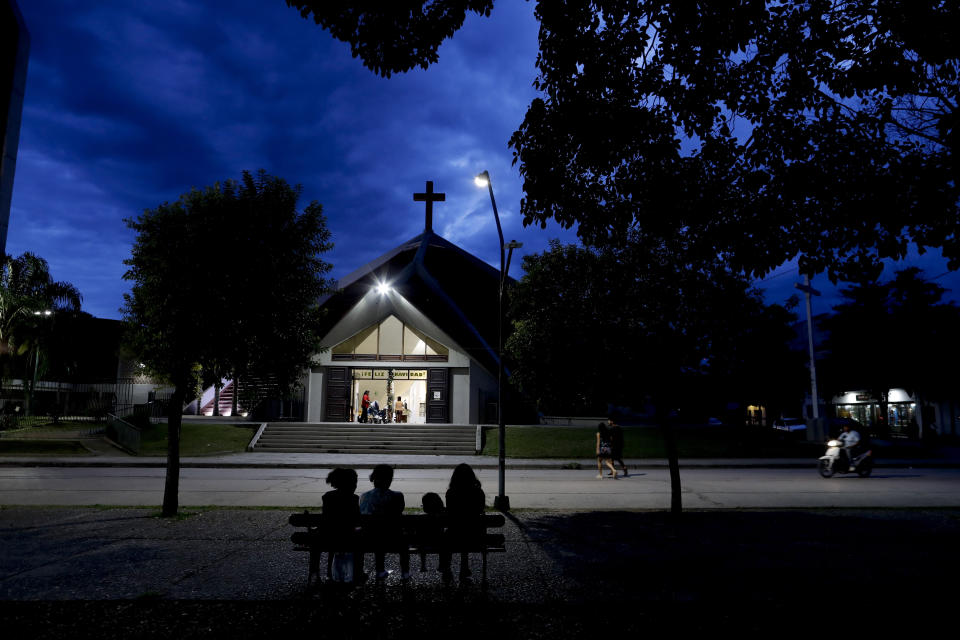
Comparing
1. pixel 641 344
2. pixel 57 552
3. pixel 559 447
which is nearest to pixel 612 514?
pixel 641 344

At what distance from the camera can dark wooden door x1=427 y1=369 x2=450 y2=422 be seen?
3129 centimetres

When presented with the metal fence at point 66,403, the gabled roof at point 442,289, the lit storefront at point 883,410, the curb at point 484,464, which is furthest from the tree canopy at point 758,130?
the lit storefront at point 883,410

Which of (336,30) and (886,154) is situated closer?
(336,30)

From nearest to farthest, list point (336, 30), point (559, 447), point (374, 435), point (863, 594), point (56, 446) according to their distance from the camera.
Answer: point (863, 594)
point (336, 30)
point (56, 446)
point (559, 447)
point (374, 435)

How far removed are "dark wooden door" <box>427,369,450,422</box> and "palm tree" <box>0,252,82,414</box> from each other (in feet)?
64.7

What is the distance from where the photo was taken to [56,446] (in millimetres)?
21688

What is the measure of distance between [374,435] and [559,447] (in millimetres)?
8590

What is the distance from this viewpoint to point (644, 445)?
2452cm

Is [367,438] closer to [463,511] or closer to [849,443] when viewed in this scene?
[849,443]

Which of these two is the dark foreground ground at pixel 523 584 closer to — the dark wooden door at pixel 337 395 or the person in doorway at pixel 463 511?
the person in doorway at pixel 463 511

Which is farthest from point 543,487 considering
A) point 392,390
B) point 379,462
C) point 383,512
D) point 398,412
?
point 392,390

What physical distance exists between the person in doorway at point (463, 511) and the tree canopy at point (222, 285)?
505 centimetres

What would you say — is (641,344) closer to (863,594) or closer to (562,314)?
(562,314)

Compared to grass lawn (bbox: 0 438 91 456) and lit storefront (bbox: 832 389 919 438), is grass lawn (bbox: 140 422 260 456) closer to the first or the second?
grass lawn (bbox: 0 438 91 456)
